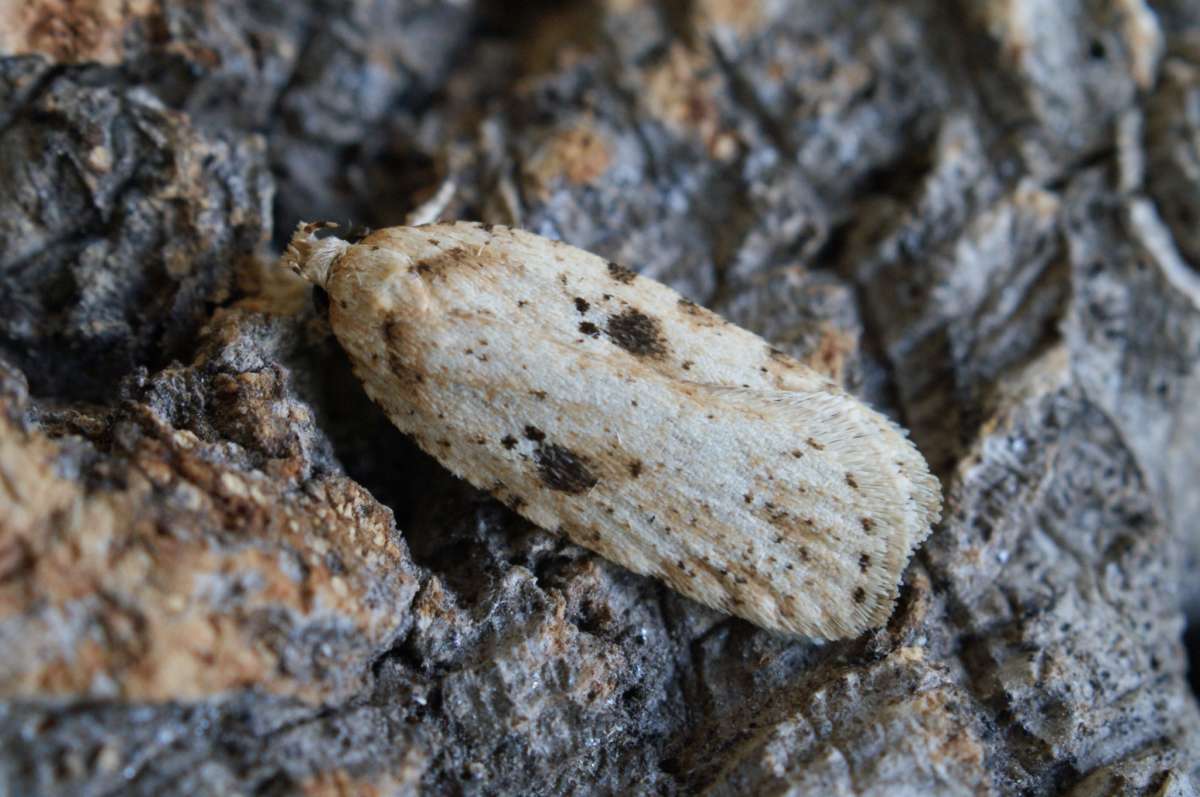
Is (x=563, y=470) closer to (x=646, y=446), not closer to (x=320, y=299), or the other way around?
(x=646, y=446)

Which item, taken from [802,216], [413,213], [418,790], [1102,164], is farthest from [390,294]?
[1102,164]

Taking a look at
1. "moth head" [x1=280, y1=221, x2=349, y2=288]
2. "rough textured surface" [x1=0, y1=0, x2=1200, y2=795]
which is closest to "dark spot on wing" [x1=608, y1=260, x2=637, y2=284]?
"rough textured surface" [x1=0, y1=0, x2=1200, y2=795]

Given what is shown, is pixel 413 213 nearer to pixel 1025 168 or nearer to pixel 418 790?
pixel 418 790

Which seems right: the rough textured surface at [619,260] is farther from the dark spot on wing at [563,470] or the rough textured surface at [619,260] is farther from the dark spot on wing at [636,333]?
the dark spot on wing at [636,333]

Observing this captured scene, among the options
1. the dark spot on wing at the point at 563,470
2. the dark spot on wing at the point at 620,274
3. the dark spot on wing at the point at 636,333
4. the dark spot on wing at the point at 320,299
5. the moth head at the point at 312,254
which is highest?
the dark spot on wing at the point at 620,274

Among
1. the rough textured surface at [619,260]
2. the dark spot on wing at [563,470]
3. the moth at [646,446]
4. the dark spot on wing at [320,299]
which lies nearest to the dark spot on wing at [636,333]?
the moth at [646,446]

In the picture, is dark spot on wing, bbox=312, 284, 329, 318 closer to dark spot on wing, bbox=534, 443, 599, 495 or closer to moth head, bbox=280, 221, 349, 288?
moth head, bbox=280, 221, 349, 288
